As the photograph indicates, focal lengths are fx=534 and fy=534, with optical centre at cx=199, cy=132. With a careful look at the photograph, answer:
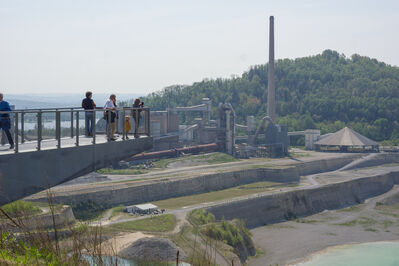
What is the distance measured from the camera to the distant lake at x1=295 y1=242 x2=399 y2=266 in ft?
146

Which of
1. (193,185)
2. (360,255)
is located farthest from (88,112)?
(193,185)

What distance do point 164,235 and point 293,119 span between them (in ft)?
302

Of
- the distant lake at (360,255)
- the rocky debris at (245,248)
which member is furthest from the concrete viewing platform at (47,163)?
the distant lake at (360,255)

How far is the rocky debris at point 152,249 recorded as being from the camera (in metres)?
36.5

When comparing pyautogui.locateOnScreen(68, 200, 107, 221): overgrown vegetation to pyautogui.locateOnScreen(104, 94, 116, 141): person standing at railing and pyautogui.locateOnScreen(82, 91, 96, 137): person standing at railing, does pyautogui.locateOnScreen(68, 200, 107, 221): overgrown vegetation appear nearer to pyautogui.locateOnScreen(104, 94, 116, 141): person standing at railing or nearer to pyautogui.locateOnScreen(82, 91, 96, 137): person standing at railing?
pyautogui.locateOnScreen(82, 91, 96, 137): person standing at railing

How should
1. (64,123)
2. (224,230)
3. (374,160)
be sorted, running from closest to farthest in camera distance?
1. (64,123)
2. (224,230)
3. (374,160)

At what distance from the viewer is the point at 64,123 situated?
45.6 feet

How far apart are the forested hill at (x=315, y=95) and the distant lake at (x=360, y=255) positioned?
240 ft

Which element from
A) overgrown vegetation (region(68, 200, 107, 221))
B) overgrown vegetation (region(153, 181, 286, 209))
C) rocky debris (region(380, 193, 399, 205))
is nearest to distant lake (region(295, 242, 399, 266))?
overgrown vegetation (region(153, 181, 286, 209))

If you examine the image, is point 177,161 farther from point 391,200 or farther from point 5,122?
point 5,122

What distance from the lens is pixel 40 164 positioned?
38.8 ft

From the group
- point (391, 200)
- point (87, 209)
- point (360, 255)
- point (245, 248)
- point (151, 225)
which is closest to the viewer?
point (151, 225)

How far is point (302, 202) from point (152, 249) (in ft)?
108

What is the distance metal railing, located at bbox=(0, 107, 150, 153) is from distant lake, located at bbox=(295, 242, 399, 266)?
32260 mm
